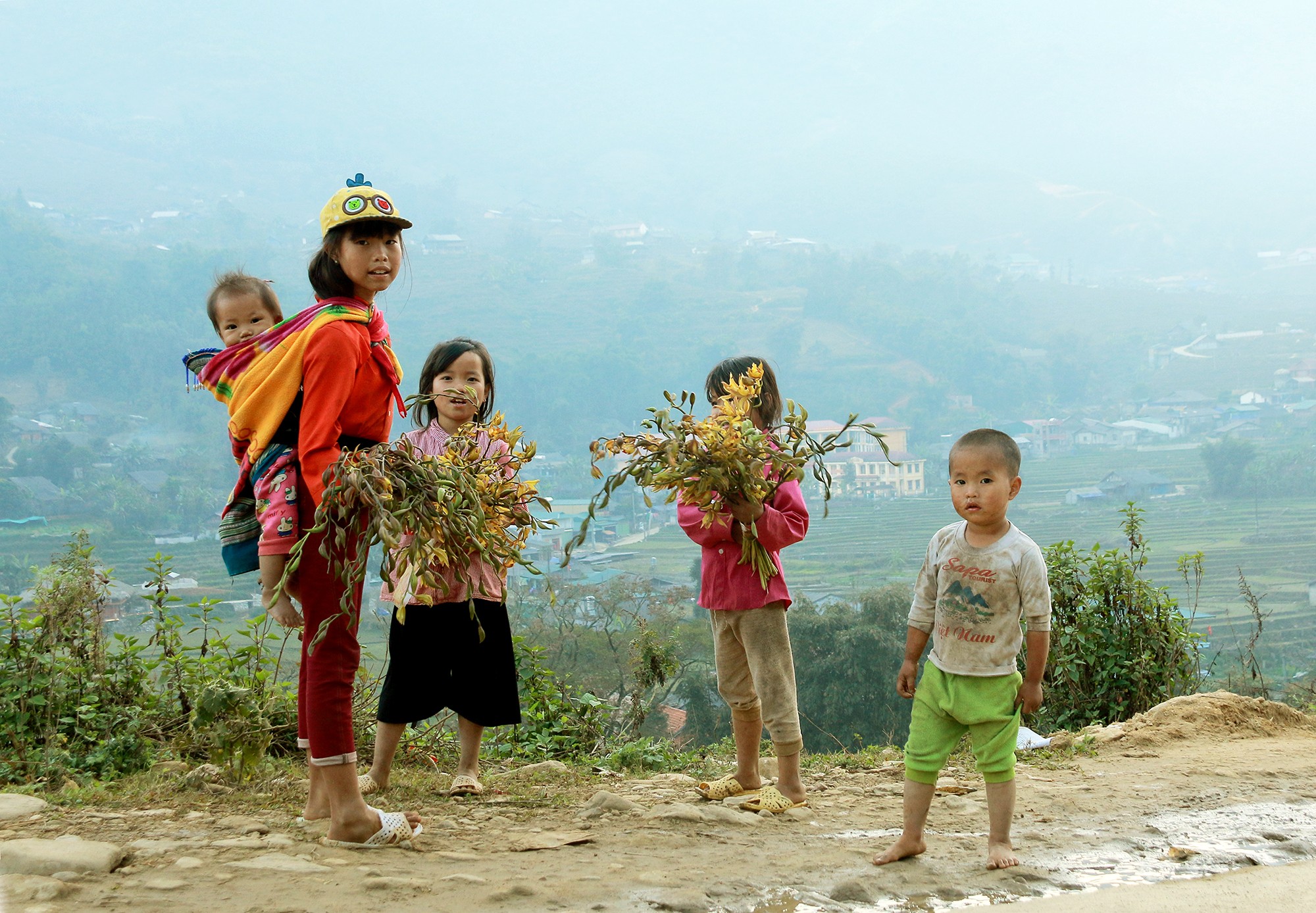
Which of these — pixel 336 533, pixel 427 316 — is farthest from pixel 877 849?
pixel 427 316

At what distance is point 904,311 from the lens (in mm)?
68625

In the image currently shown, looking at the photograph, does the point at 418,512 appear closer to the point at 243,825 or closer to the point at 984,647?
the point at 243,825

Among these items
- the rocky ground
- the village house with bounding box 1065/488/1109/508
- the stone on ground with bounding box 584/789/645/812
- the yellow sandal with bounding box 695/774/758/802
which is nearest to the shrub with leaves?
the rocky ground

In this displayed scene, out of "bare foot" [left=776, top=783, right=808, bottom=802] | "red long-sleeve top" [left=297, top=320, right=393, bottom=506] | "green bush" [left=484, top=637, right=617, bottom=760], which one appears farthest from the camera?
"green bush" [left=484, top=637, right=617, bottom=760]

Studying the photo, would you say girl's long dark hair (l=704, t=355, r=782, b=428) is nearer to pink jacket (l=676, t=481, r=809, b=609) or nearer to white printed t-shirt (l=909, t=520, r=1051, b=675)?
pink jacket (l=676, t=481, r=809, b=609)

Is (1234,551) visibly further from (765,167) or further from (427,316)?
(765,167)

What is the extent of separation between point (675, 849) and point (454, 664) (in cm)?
113

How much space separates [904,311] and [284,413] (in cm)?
6913

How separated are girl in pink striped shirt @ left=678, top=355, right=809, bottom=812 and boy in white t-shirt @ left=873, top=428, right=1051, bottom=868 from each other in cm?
58

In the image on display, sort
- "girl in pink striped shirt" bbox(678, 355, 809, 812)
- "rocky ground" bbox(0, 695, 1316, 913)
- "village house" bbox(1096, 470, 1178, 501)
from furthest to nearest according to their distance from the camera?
"village house" bbox(1096, 470, 1178, 501)
"girl in pink striped shirt" bbox(678, 355, 809, 812)
"rocky ground" bbox(0, 695, 1316, 913)

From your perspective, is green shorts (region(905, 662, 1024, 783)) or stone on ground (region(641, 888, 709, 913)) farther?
green shorts (region(905, 662, 1024, 783))

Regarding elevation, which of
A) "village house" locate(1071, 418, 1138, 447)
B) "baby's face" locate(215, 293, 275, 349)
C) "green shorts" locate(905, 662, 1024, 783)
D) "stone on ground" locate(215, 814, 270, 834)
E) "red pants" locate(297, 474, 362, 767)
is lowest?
"stone on ground" locate(215, 814, 270, 834)

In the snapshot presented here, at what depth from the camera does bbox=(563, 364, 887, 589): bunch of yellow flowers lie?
3.23m

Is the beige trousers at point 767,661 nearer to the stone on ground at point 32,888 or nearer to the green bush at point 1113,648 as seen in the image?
the stone on ground at point 32,888
